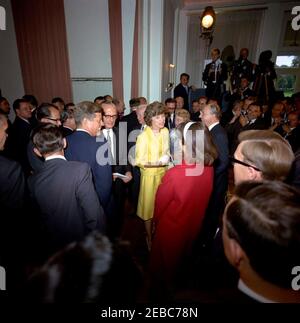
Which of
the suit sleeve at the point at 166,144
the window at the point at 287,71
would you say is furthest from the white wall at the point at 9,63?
the window at the point at 287,71

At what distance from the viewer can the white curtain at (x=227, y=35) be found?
8080 mm

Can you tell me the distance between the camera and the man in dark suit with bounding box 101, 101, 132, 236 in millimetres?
2777

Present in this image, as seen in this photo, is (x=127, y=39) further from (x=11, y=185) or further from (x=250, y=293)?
(x=250, y=293)

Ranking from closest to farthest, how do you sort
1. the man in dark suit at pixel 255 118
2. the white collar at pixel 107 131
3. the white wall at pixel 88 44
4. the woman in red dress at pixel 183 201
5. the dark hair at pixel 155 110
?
the woman in red dress at pixel 183 201 → the dark hair at pixel 155 110 → the white collar at pixel 107 131 → the man in dark suit at pixel 255 118 → the white wall at pixel 88 44

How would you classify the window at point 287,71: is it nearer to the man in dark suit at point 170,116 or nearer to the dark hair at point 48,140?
the man in dark suit at point 170,116

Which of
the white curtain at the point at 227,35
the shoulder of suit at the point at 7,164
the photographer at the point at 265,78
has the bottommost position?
the shoulder of suit at the point at 7,164

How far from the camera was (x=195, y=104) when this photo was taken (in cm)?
575

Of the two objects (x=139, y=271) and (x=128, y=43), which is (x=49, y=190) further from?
(x=128, y=43)

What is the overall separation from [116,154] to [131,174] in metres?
Result: 0.37

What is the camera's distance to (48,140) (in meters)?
1.61

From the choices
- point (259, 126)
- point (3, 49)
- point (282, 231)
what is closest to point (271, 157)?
point (282, 231)

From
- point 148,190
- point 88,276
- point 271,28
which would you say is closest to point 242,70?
point 271,28
